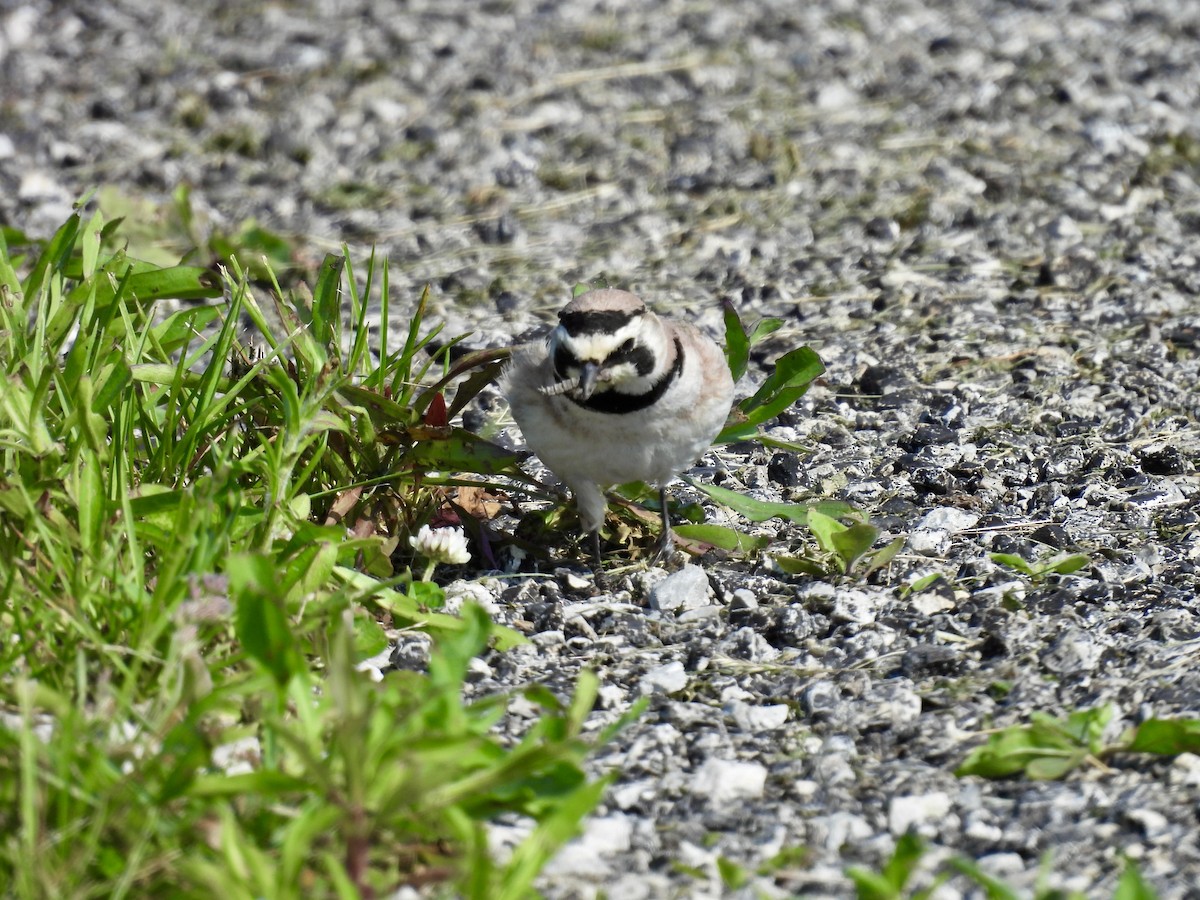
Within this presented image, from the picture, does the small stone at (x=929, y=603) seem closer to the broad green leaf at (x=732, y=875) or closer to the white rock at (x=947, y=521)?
the white rock at (x=947, y=521)

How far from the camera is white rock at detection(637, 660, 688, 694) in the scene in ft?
14.1

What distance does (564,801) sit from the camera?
3.28 m

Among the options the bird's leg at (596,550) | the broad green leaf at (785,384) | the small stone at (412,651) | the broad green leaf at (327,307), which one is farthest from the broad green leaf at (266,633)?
the broad green leaf at (785,384)

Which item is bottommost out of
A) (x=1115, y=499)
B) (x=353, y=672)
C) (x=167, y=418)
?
(x=353, y=672)

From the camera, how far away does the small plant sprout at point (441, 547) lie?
457 cm

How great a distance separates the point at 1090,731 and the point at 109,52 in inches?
356

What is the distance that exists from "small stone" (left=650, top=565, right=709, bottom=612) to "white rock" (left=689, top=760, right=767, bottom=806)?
1036 millimetres

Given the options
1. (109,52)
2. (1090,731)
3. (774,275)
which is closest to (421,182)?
(774,275)

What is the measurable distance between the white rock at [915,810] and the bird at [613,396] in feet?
5.02

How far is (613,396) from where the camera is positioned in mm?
4703

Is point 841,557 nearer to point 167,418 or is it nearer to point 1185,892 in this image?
point 1185,892

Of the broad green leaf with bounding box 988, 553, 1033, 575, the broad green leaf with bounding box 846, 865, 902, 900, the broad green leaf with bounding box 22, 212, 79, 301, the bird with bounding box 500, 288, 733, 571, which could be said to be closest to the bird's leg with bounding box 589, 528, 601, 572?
the bird with bounding box 500, 288, 733, 571

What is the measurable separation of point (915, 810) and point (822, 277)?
4378 mm

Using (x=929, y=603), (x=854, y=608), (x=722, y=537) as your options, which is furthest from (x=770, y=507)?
(x=929, y=603)
